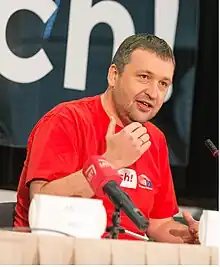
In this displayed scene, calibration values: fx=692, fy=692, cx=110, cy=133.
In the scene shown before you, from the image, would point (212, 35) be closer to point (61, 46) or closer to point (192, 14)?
point (192, 14)

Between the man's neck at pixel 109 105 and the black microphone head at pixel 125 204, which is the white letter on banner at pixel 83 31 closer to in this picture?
the man's neck at pixel 109 105

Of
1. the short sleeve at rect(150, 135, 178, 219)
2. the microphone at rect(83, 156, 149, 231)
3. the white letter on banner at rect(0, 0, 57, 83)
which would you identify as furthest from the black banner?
the microphone at rect(83, 156, 149, 231)

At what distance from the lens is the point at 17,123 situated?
6.72 ft

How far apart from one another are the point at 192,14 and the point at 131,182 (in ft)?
2.29

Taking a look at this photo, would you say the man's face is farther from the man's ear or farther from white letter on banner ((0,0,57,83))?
white letter on banner ((0,0,57,83))

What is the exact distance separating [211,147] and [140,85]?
0.32 m

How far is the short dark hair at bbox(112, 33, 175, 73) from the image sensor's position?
2.04 meters

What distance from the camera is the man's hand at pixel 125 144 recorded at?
6.07 ft

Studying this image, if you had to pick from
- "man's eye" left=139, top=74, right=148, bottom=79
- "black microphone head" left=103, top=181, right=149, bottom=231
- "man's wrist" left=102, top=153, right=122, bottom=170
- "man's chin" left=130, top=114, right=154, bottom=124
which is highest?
"man's eye" left=139, top=74, right=148, bottom=79

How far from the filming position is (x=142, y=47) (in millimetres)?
2041

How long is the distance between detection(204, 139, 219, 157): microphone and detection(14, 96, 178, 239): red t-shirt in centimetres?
15

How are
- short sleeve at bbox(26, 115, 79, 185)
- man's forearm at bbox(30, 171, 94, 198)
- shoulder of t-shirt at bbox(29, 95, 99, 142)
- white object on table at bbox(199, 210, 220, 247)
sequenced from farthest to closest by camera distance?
shoulder of t-shirt at bbox(29, 95, 99, 142) → short sleeve at bbox(26, 115, 79, 185) → man's forearm at bbox(30, 171, 94, 198) → white object on table at bbox(199, 210, 220, 247)

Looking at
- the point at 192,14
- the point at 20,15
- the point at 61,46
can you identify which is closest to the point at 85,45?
the point at 61,46

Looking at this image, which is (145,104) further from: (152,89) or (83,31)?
(83,31)
